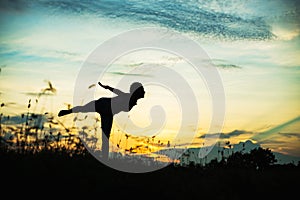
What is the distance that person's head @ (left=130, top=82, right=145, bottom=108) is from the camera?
38.3ft

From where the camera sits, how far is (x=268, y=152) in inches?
845

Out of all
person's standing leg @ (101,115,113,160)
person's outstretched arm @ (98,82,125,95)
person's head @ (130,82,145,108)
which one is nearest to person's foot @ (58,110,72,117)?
person's standing leg @ (101,115,113,160)

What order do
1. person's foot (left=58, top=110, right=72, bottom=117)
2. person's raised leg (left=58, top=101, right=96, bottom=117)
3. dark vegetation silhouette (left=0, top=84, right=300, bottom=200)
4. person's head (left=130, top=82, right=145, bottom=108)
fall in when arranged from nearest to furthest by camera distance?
1. dark vegetation silhouette (left=0, top=84, right=300, bottom=200)
2. person's foot (left=58, top=110, right=72, bottom=117)
3. person's raised leg (left=58, top=101, right=96, bottom=117)
4. person's head (left=130, top=82, right=145, bottom=108)

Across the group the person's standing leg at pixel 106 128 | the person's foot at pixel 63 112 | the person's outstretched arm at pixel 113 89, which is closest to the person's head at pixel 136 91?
the person's outstretched arm at pixel 113 89

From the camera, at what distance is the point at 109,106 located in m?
11.5

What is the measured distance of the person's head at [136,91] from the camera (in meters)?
11.7

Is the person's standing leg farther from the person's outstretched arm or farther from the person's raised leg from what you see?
the person's outstretched arm

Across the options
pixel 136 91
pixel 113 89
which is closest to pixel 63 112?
pixel 113 89

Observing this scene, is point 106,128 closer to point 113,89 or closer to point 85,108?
point 85,108

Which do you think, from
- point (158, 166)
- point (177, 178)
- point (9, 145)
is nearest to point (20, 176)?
point (9, 145)

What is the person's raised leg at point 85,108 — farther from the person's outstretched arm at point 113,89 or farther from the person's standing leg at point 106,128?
the person's outstretched arm at point 113,89

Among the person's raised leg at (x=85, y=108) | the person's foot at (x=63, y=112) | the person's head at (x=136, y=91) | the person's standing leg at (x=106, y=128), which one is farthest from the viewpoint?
the person's head at (x=136, y=91)

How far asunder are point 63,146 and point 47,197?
3.45 meters

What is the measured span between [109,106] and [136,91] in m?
0.86
